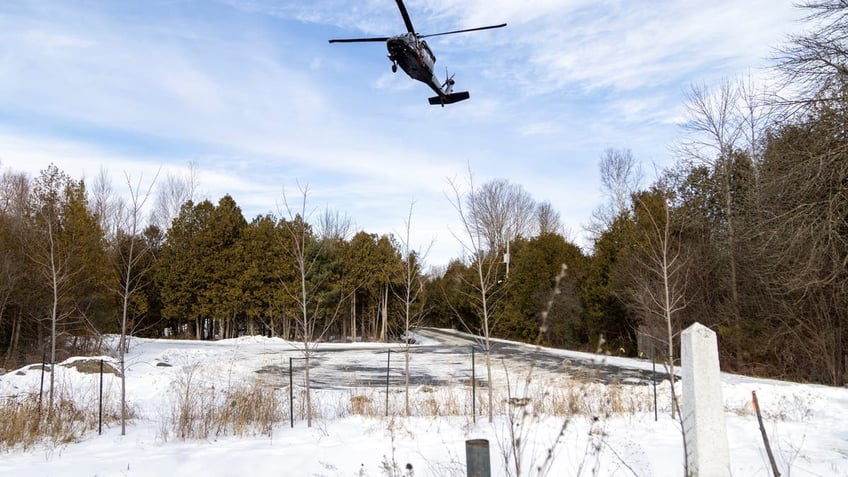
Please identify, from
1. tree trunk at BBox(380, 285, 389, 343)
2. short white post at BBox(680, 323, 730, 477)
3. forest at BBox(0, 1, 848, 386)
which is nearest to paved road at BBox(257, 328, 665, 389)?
forest at BBox(0, 1, 848, 386)

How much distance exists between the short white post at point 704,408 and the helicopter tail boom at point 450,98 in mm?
9968

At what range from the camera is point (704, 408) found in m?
2.93

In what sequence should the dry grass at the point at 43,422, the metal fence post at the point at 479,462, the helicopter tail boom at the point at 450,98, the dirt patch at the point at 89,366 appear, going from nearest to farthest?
the metal fence post at the point at 479,462
the dry grass at the point at 43,422
the helicopter tail boom at the point at 450,98
the dirt patch at the point at 89,366

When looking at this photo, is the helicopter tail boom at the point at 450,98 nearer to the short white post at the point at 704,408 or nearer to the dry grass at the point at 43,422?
the dry grass at the point at 43,422

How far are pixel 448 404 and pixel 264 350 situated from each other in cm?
2000

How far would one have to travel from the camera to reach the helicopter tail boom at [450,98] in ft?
40.1

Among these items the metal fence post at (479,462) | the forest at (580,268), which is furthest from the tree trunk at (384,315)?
the metal fence post at (479,462)

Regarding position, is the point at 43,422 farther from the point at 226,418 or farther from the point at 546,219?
the point at 546,219

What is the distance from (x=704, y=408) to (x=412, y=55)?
311 inches

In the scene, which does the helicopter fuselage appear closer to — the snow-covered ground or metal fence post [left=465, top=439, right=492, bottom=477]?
the snow-covered ground

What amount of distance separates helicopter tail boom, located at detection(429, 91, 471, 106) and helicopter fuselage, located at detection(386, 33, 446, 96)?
5.48 feet

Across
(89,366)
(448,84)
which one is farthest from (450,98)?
(89,366)

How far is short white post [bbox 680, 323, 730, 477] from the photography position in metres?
2.92

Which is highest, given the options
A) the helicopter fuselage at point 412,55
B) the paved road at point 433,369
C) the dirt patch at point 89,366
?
the helicopter fuselage at point 412,55
